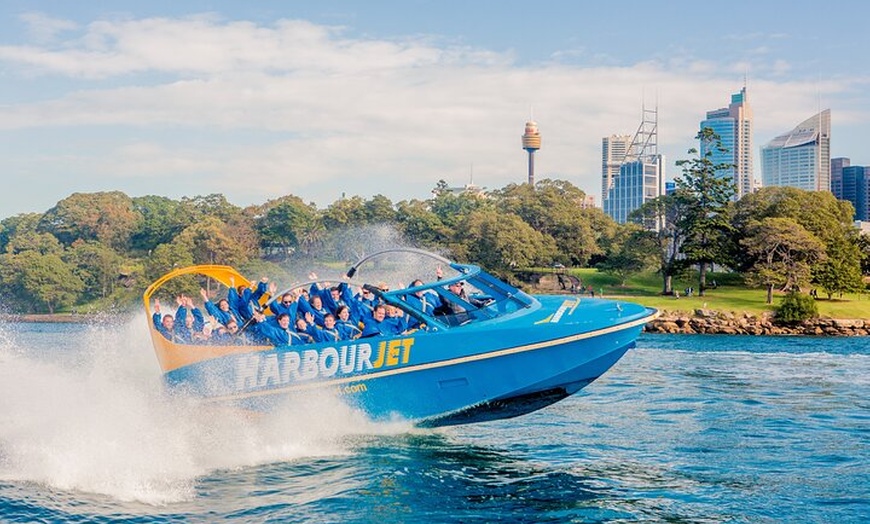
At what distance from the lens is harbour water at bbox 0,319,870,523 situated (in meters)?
11.4

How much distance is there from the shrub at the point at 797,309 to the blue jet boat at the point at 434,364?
5108 centimetres

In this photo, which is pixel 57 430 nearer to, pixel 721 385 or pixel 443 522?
pixel 443 522

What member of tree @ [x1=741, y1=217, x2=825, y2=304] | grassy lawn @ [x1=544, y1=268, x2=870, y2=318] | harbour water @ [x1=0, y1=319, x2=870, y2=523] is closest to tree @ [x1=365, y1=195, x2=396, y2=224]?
grassy lawn @ [x1=544, y1=268, x2=870, y2=318]

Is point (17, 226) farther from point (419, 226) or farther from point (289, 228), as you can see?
point (419, 226)

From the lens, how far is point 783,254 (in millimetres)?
69250

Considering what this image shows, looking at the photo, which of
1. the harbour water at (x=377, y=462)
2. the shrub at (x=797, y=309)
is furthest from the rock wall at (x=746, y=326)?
the harbour water at (x=377, y=462)

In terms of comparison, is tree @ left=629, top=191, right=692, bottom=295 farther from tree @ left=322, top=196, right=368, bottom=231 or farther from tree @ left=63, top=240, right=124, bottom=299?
tree @ left=63, top=240, right=124, bottom=299

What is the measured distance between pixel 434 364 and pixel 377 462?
171 centimetres

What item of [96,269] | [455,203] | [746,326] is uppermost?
[455,203]

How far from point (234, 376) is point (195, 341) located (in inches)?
35.0

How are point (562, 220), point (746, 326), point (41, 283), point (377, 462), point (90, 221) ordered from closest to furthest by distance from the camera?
point (377, 462) < point (746, 326) < point (41, 283) < point (562, 220) < point (90, 221)

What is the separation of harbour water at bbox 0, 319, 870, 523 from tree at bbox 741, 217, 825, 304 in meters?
51.4

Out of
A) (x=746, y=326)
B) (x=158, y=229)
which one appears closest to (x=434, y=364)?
(x=746, y=326)

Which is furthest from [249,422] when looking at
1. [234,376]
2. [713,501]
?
[713,501]
